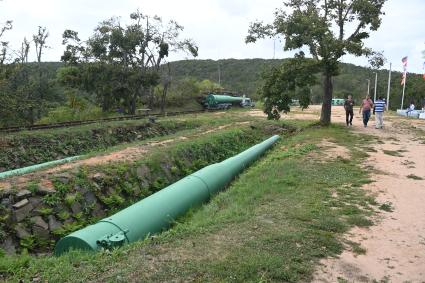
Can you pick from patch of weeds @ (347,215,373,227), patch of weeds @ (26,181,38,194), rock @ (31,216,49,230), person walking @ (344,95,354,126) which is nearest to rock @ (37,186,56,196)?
patch of weeds @ (26,181,38,194)

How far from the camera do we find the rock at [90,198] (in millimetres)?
9500

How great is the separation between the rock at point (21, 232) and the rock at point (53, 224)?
47 centimetres

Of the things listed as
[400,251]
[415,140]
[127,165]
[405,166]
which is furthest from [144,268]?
[415,140]

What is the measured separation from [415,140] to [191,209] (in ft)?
37.6

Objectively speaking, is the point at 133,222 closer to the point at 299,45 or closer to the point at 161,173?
the point at 161,173

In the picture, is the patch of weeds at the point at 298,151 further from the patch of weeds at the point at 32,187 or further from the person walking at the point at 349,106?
the person walking at the point at 349,106

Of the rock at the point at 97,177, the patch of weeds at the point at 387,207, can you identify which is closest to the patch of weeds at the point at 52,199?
the rock at the point at 97,177

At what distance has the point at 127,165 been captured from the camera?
37.2 feet

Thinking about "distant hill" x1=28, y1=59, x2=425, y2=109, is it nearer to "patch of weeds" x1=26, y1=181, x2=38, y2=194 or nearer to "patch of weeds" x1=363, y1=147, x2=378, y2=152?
"patch of weeds" x1=363, y1=147, x2=378, y2=152

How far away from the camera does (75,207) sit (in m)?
9.11

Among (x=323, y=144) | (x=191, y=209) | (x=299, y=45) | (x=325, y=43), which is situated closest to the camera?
(x=191, y=209)

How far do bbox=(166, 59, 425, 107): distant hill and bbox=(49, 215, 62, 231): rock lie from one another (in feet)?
197

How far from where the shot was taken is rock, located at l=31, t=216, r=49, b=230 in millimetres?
8258

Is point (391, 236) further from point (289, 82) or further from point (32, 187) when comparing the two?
point (289, 82)
